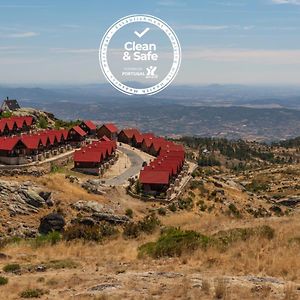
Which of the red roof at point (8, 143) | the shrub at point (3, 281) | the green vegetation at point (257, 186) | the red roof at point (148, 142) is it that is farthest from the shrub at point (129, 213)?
the green vegetation at point (257, 186)

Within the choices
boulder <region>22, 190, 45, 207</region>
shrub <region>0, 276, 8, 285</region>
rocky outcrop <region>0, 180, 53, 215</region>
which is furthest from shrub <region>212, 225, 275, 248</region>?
boulder <region>22, 190, 45, 207</region>

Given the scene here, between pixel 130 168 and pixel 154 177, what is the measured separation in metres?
11.7

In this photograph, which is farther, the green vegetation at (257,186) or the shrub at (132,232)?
the green vegetation at (257,186)

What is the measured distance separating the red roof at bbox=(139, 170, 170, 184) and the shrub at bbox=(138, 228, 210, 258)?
3243cm

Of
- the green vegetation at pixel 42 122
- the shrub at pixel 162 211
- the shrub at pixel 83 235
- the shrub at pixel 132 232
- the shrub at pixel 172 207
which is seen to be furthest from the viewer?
the green vegetation at pixel 42 122

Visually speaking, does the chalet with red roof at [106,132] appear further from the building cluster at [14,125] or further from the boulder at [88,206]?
the boulder at [88,206]

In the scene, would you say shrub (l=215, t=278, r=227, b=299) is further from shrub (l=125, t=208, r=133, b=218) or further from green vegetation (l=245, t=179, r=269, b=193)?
green vegetation (l=245, t=179, r=269, b=193)

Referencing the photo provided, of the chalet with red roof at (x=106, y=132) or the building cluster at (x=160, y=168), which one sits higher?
the chalet with red roof at (x=106, y=132)

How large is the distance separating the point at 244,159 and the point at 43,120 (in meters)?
103

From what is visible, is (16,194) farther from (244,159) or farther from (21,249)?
(244,159)

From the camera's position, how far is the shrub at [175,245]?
771 inches

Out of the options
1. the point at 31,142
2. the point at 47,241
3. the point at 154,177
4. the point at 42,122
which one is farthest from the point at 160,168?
the point at 42,122

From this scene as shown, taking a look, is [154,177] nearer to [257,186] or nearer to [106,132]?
[106,132]

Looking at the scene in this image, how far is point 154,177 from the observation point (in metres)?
54.3
